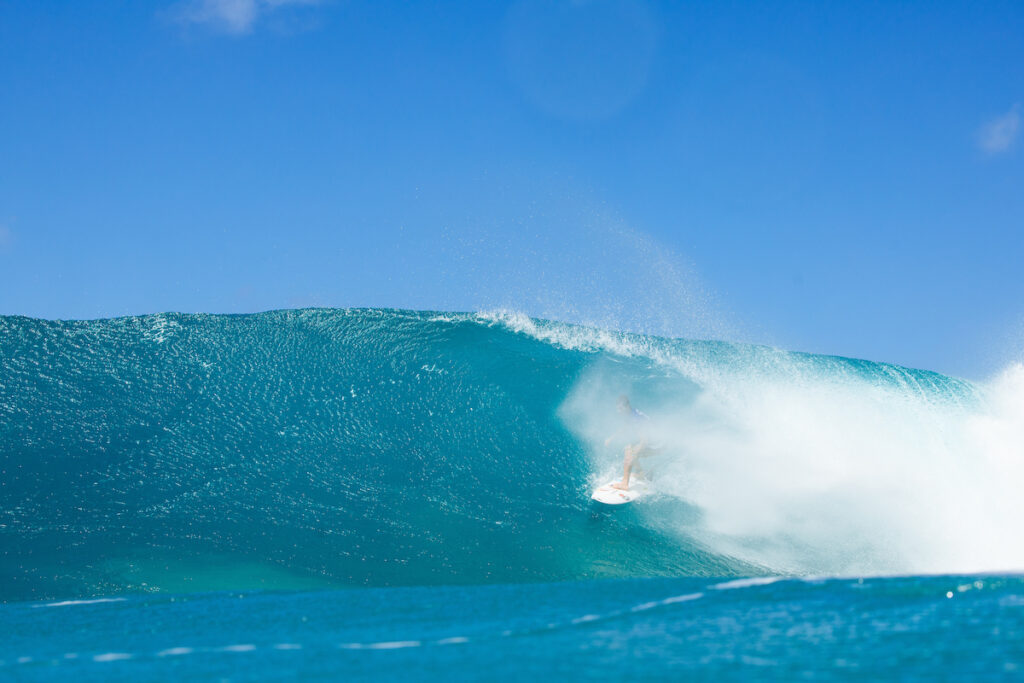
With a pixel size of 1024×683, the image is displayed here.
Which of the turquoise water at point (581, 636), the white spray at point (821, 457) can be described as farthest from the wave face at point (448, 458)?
the turquoise water at point (581, 636)

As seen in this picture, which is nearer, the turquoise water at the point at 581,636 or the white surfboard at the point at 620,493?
the turquoise water at the point at 581,636

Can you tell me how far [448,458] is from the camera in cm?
834

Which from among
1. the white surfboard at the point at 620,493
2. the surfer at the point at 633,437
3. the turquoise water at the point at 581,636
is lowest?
the turquoise water at the point at 581,636

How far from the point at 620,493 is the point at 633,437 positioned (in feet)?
2.86

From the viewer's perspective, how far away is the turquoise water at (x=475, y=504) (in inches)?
129

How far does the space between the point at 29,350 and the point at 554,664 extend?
10.4m

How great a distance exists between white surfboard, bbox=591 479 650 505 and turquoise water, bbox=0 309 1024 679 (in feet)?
0.39

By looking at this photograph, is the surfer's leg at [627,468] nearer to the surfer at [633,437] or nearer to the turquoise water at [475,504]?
the surfer at [633,437]

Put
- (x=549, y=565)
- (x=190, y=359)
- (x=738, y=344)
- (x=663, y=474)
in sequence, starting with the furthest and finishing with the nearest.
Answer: (x=738, y=344), (x=190, y=359), (x=663, y=474), (x=549, y=565)

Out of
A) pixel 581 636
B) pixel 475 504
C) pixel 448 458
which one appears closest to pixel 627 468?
pixel 475 504

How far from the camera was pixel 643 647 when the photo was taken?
2930 millimetres

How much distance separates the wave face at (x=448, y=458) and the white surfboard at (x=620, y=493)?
0.10m

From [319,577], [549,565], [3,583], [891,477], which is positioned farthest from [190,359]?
[891,477]

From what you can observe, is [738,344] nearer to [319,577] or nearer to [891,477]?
[891,477]
